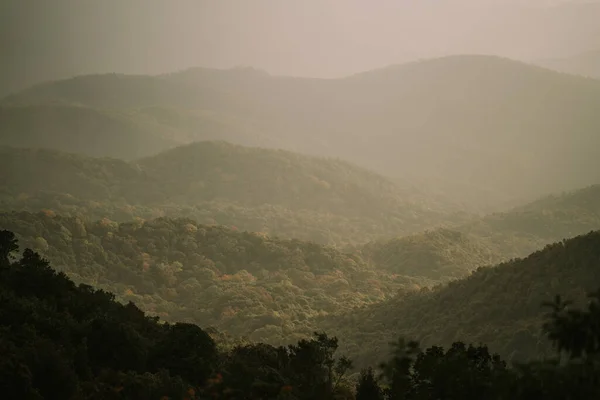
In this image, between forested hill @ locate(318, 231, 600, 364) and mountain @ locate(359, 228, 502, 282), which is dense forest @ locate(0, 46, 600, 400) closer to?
forested hill @ locate(318, 231, 600, 364)

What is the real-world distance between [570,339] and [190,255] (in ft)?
264

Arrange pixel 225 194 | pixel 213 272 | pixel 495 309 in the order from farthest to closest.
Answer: pixel 225 194, pixel 213 272, pixel 495 309

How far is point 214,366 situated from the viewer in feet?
120

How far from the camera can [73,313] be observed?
1663 inches

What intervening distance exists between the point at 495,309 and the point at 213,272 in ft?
165

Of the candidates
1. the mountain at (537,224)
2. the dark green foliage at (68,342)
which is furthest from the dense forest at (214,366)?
the mountain at (537,224)

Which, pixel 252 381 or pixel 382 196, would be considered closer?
pixel 252 381

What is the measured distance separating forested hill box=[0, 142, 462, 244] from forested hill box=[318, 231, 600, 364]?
80574mm

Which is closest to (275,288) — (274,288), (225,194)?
(274,288)

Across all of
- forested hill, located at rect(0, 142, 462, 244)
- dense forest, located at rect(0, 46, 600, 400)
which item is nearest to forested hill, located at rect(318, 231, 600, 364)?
dense forest, located at rect(0, 46, 600, 400)

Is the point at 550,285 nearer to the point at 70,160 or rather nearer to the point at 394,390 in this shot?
the point at 394,390

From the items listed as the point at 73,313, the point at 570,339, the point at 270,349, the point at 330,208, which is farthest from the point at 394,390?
the point at 330,208

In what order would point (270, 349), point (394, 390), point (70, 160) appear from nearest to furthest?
point (394, 390) < point (270, 349) < point (70, 160)

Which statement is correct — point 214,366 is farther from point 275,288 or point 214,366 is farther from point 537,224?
point 537,224
